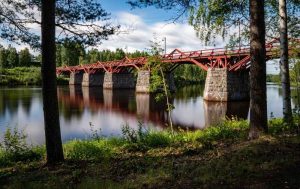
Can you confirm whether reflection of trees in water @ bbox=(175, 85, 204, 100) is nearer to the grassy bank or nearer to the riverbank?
the riverbank

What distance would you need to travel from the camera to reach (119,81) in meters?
84.1

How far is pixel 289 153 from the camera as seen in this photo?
6.79 meters

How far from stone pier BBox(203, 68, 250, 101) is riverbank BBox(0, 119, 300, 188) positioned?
3365cm

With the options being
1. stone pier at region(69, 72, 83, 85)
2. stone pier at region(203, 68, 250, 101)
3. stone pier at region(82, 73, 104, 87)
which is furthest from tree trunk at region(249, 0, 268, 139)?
stone pier at region(69, 72, 83, 85)

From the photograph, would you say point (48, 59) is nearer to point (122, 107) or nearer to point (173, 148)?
point (173, 148)

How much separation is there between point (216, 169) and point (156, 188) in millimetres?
1210

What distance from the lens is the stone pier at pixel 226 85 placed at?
4284 cm

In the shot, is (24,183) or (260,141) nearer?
(24,183)

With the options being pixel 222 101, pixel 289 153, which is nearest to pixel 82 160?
pixel 289 153

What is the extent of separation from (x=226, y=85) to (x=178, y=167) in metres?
37.2

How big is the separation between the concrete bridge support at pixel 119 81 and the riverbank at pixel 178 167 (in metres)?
73.6

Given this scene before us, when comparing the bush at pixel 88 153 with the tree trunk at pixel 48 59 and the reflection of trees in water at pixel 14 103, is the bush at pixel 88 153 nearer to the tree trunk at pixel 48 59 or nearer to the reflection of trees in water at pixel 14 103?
the tree trunk at pixel 48 59

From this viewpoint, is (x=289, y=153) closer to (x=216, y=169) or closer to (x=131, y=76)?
(x=216, y=169)

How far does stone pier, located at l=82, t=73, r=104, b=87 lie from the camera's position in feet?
320
